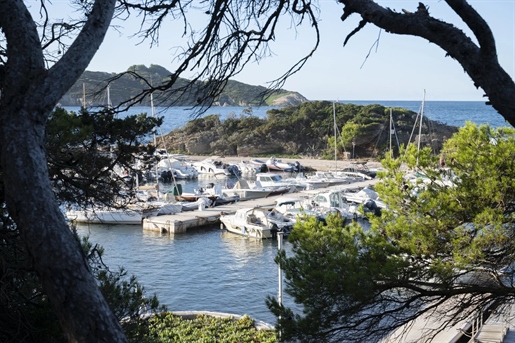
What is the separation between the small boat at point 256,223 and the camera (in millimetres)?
23078

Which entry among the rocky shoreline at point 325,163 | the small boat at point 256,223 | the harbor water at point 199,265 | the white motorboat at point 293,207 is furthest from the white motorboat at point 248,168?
the small boat at point 256,223

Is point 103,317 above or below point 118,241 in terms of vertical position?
above

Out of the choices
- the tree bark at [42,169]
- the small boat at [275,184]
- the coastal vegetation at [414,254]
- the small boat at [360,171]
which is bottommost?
the small boat at [275,184]

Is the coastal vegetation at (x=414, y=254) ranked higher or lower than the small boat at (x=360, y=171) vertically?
higher

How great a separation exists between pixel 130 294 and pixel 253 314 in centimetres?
890

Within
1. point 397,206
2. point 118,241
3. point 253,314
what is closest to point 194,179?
point 118,241

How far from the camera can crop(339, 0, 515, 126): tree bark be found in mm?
2209

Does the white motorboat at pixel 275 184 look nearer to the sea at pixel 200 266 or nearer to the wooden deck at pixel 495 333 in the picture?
the sea at pixel 200 266

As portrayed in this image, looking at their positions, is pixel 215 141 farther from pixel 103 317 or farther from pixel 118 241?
pixel 103 317

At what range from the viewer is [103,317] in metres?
2.06

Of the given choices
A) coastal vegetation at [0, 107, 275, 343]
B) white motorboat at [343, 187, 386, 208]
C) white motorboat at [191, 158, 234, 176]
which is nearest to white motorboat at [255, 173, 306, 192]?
white motorboat at [343, 187, 386, 208]

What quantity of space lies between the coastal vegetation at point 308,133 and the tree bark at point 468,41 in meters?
44.6

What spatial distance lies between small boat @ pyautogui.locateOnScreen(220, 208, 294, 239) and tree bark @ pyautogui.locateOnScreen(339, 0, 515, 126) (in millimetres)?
20150

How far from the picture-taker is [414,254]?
6.75 meters
